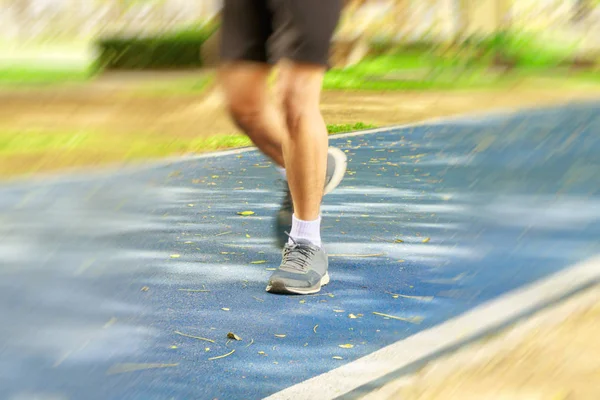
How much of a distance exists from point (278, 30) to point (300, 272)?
878mm

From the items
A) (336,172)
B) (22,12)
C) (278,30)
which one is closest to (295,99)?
(278,30)

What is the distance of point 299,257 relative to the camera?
12.5 ft

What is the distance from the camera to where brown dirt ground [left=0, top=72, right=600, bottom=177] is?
27.4 ft

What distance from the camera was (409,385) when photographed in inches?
109

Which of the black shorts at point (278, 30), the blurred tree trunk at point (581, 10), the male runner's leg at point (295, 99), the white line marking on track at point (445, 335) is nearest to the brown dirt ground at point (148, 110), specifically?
the male runner's leg at point (295, 99)

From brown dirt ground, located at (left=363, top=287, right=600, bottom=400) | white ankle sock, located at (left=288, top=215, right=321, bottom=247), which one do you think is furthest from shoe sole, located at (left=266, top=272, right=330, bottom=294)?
brown dirt ground, located at (left=363, top=287, right=600, bottom=400)

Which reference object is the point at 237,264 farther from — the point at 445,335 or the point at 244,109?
the point at 445,335

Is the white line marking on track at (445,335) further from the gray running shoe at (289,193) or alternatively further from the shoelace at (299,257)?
the gray running shoe at (289,193)

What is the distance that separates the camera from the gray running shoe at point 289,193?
427cm

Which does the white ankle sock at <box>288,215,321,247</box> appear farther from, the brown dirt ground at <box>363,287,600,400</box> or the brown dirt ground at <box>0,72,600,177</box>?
the brown dirt ground at <box>0,72,600,177</box>

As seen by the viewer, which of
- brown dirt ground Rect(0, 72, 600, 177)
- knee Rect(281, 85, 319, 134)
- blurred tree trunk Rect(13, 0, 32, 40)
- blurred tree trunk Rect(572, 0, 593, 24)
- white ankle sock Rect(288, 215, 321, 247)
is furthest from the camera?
blurred tree trunk Rect(572, 0, 593, 24)

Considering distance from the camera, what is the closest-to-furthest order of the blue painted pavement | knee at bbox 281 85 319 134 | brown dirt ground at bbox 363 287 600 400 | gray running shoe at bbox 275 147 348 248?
brown dirt ground at bbox 363 287 600 400 < the blue painted pavement < knee at bbox 281 85 319 134 < gray running shoe at bbox 275 147 348 248

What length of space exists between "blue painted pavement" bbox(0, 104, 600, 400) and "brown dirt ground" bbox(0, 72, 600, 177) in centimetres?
149

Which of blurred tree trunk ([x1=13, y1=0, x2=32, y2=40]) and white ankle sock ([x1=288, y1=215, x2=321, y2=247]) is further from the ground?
blurred tree trunk ([x1=13, y1=0, x2=32, y2=40])
